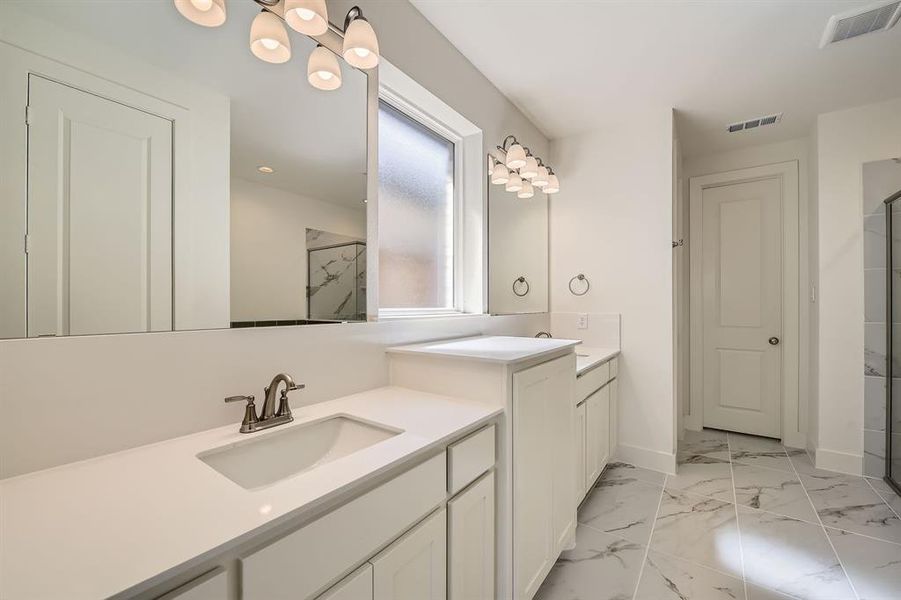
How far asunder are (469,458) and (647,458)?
216 centimetres

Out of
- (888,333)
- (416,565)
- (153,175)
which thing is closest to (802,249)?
(888,333)

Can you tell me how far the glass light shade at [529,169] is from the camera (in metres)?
2.34

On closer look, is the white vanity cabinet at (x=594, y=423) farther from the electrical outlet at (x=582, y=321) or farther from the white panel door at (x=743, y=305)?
the white panel door at (x=743, y=305)

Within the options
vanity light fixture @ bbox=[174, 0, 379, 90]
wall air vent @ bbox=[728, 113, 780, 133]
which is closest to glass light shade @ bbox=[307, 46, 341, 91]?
vanity light fixture @ bbox=[174, 0, 379, 90]

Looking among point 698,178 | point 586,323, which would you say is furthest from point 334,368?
point 698,178

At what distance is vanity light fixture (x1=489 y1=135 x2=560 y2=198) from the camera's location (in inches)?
87.9

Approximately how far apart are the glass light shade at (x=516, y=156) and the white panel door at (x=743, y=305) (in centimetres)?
236

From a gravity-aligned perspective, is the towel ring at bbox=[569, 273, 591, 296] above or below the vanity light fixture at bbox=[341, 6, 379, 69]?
below

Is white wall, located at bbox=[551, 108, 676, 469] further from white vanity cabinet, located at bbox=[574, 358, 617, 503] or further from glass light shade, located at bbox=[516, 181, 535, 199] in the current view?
glass light shade, located at bbox=[516, 181, 535, 199]

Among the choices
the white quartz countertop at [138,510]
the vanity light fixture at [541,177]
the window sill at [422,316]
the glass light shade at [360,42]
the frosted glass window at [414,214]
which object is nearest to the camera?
the white quartz countertop at [138,510]

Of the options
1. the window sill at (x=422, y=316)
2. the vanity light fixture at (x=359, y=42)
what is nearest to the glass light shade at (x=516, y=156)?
the window sill at (x=422, y=316)

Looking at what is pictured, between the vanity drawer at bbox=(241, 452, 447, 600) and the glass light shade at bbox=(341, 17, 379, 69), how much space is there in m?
1.33

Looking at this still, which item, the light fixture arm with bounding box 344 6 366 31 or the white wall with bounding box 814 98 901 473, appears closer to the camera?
the light fixture arm with bounding box 344 6 366 31

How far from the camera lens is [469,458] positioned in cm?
112
